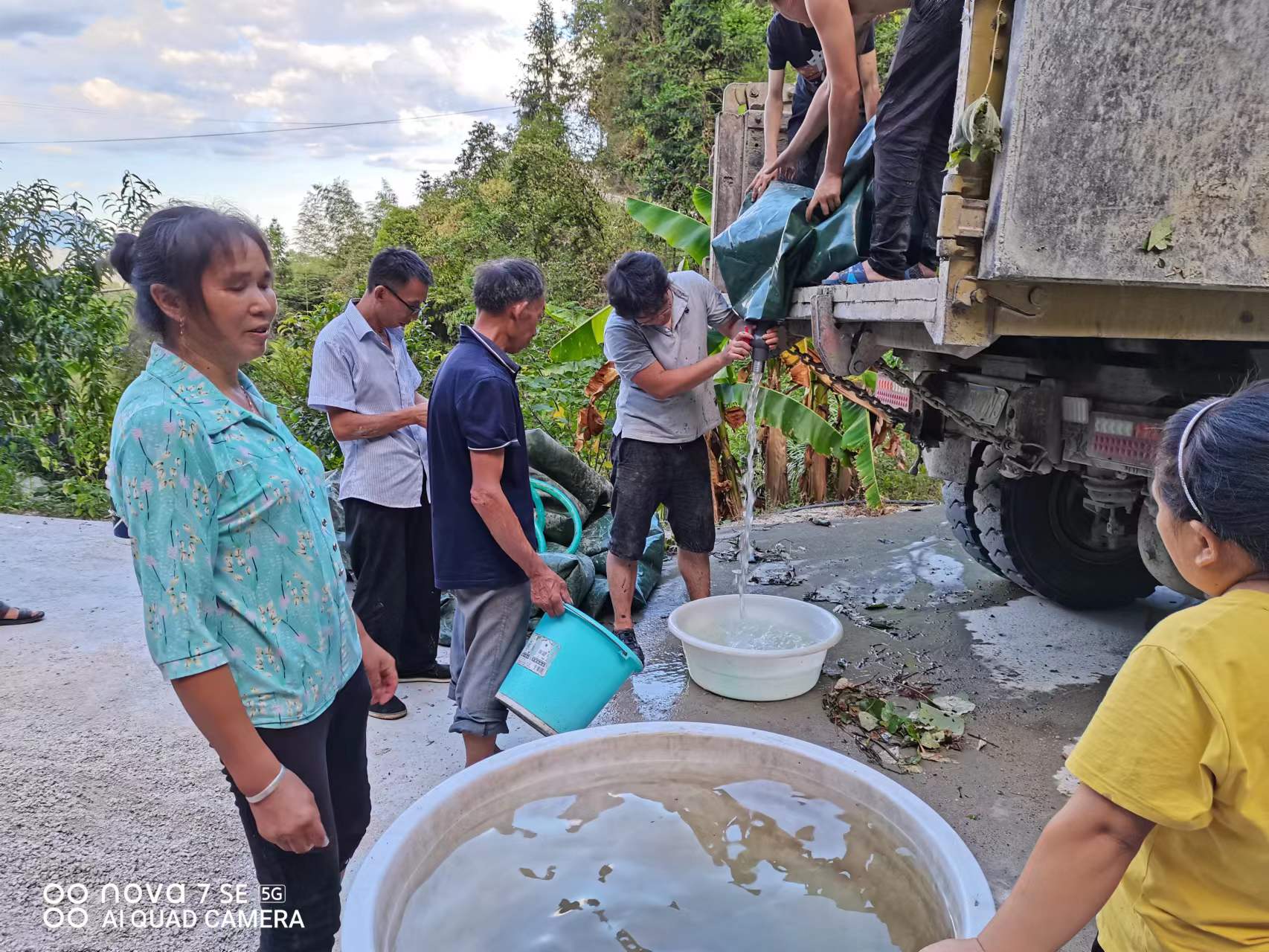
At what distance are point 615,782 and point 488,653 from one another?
2.82ft

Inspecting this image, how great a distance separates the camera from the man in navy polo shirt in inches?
95.3

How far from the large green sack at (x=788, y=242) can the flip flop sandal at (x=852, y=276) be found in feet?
0.18

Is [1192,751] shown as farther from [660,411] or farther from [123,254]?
[660,411]

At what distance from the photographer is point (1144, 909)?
110 cm

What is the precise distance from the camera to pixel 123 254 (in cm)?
147

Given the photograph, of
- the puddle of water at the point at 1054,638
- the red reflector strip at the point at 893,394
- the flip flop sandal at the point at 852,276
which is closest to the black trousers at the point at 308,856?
the flip flop sandal at the point at 852,276

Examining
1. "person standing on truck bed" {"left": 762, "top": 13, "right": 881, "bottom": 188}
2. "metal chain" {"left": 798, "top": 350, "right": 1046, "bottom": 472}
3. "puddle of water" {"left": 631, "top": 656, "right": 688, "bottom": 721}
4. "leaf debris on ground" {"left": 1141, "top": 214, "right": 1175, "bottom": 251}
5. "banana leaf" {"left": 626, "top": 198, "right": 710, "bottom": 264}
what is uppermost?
"person standing on truck bed" {"left": 762, "top": 13, "right": 881, "bottom": 188}

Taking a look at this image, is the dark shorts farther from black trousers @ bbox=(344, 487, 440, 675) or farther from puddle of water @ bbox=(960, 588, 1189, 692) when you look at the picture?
puddle of water @ bbox=(960, 588, 1189, 692)

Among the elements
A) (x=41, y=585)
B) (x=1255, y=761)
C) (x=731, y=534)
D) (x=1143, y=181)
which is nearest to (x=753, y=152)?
(x=1143, y=181)

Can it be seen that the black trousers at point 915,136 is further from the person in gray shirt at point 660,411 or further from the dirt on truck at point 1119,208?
the person in gray shirt at point 660,411

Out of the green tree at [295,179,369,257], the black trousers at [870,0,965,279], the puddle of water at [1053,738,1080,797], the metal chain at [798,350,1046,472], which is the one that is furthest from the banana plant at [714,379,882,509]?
the green tree at [295,179,369,257]

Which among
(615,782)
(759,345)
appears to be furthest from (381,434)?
(615,782)

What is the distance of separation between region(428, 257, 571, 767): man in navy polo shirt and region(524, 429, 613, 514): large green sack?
1864mm

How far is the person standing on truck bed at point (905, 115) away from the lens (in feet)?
8.11
